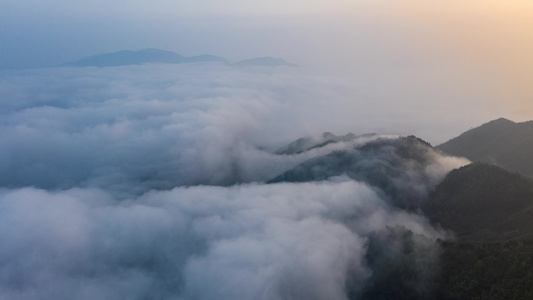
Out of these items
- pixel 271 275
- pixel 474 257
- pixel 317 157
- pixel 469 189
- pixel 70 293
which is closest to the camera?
pixel 474 257

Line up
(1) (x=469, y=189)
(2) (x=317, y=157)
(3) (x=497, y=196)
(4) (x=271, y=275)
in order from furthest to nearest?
(2) (x=317, y=157) < (1) (x=469, y=189) < (3) (x=497, y=196) < (4) (x=271, y=275)

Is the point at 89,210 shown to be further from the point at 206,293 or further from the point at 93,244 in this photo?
the point at 206,293

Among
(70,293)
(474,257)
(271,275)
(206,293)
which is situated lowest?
(70,293)

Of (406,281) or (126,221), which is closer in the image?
(406,281)

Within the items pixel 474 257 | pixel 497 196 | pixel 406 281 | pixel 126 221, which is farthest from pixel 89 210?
pixel 497 196

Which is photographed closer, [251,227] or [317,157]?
[251,227]

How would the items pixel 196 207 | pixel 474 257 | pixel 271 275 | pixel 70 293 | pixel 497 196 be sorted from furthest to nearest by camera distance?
pixel 196 207
pixel 497 196
pixel 70 293
pixel 271 275
pixel 474 257

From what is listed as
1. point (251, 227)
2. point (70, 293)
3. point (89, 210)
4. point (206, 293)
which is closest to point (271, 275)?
point (206, 293)

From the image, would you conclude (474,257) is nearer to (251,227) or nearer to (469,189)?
(469,189)

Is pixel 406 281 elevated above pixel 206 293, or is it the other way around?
pixel 406 281
